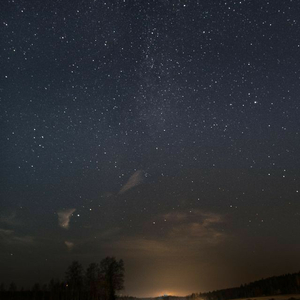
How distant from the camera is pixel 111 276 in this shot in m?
60.6

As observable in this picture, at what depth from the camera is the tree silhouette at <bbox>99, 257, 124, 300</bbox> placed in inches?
2361

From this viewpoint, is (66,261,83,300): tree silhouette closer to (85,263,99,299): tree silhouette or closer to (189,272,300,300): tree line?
(85,263,99,299): tree silhouette

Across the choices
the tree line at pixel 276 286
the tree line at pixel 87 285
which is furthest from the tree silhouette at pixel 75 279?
the tree line at pixel 276 286

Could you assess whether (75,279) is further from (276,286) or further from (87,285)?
(276,286)

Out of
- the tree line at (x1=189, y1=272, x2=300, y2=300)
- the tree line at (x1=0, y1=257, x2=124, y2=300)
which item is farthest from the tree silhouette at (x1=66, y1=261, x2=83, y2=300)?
the tree line at (x1=189, y1=272, x2=300, y2=300)

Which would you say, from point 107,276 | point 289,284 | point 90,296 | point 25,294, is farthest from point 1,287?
point 289,284

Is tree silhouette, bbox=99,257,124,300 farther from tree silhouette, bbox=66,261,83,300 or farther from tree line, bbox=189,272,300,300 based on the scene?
tree line, bbox=189,272,300,300

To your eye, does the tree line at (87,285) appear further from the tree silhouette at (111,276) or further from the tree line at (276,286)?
the tree line at (276,286)

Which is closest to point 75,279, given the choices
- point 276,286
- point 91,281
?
point 91,281

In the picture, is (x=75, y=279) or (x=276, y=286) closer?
(x=75, y=279)

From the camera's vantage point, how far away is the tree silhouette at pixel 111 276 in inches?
2361

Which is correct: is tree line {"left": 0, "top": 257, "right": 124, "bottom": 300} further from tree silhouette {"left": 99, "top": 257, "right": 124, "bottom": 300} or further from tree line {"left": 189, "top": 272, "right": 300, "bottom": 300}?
tree line {"left": 189, "top": 272, "right": 300, "bottom": 300}

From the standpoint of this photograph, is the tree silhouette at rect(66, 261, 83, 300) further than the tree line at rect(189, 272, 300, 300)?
No

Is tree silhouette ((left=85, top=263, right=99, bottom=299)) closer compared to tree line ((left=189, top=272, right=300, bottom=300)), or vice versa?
tree silhouette ((left=85, top=263, right=99, bottom=299))
